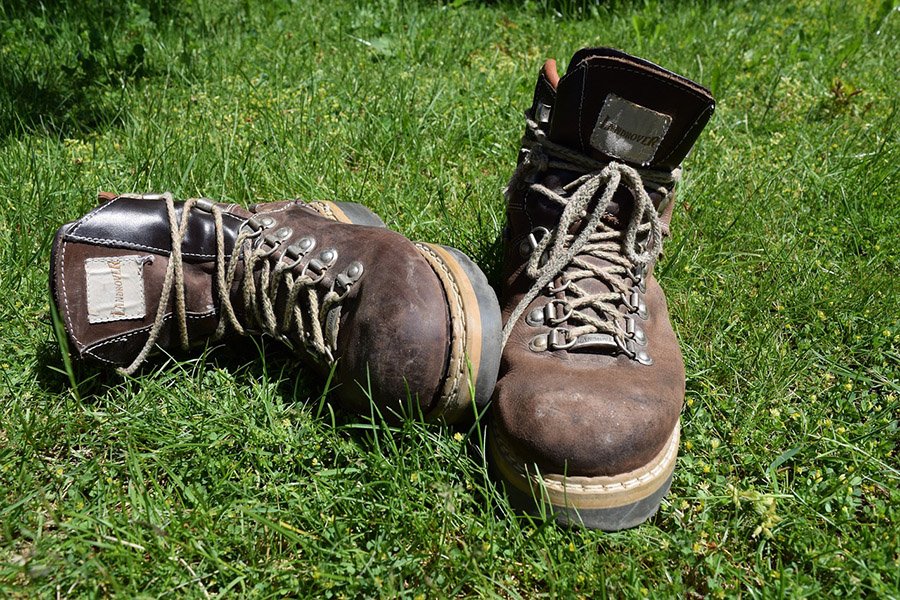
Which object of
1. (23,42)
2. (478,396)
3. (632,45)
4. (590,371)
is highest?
(632,45)

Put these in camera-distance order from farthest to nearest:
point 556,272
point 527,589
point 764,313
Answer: point 764,313
point 556,272
point 527,589

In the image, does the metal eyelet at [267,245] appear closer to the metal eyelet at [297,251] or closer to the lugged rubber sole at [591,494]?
the metal eyelet at [297,251]

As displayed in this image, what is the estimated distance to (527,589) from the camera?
4.84 feet

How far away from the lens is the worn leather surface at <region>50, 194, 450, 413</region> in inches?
61.8

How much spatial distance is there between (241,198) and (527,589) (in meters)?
1.63

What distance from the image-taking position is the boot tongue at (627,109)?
1668 millimetres

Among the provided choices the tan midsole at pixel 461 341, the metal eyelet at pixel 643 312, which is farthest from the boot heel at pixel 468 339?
the metal eyelet at pixel 643 312

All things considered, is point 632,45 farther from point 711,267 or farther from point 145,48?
point 145,48

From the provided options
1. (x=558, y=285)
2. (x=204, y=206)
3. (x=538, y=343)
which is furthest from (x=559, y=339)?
(x=204, y=206)

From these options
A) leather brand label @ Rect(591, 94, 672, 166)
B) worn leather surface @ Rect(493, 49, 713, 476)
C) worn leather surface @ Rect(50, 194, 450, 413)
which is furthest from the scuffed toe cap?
leather brand label @ Rect(591, 94, 672, 166)

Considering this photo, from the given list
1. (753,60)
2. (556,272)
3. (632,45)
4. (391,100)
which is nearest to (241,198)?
(391,100)

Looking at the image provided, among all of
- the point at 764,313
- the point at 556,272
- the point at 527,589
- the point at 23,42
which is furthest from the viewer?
the point at 23,42

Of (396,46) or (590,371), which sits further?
(396,46)

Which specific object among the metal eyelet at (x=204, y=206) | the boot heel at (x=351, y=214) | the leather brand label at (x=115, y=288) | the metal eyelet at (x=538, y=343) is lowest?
the leather brand label at (x=115, y=288)
